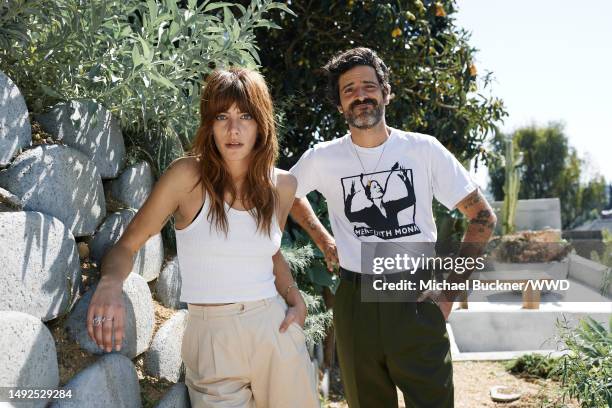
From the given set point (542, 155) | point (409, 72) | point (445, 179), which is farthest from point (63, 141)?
point (542, 155)

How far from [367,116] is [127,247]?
1219 mm

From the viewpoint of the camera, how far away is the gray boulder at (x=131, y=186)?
8.48ft

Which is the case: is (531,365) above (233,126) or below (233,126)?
below

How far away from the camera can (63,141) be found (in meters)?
2.31

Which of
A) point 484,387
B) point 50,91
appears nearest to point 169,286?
point 50,91

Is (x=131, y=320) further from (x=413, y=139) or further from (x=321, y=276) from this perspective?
→ (x=321, y=276)

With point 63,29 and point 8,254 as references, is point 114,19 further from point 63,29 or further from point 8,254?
point 8,254

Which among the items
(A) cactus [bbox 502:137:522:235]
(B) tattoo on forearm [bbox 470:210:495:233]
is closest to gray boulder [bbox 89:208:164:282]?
(B) tattoo on forearm [bbox 470:210:495:233]

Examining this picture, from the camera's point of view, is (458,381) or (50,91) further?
(458,381)

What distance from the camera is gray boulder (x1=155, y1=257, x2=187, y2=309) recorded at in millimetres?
2645

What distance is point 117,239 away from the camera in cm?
241

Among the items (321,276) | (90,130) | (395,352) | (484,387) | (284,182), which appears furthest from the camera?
(484,387)

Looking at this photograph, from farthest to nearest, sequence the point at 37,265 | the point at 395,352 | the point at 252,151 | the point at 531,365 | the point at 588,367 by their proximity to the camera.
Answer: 1. the point at 531,365
2. the point at 588,367
3. the point at 395,352
4. the point at 252,151
5. the point at 37,265

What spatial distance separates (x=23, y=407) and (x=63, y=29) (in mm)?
1362
